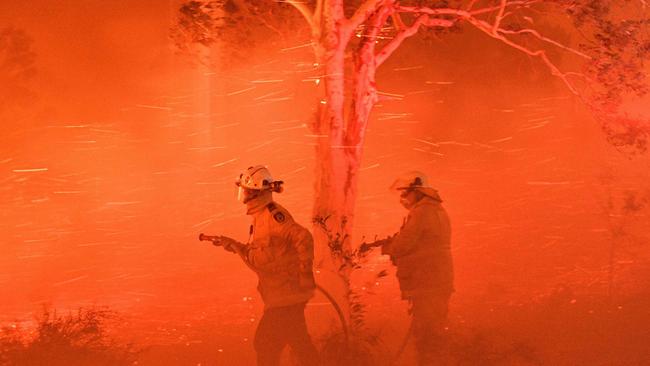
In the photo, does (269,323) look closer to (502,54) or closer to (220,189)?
(220,189)

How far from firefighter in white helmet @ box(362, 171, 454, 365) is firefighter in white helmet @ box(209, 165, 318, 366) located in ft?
3.09

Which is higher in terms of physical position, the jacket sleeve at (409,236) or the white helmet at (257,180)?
the white helmet at (257,180)

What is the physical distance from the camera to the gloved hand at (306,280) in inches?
223

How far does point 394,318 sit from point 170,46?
460 centimetres

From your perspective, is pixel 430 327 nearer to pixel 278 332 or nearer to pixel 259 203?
pixel 278 332

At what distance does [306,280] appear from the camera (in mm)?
5688

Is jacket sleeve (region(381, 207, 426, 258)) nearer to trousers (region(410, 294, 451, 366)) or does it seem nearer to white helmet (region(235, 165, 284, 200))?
trousers (region(410, 294, 451, 366))

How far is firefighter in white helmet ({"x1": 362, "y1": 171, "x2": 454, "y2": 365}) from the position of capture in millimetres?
6238

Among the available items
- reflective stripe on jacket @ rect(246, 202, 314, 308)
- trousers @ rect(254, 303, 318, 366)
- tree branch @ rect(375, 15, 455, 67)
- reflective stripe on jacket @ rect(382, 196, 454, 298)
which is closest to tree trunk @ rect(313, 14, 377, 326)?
tree branch @ rect(375, 15, 455, 67)

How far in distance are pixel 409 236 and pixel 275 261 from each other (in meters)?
1.20

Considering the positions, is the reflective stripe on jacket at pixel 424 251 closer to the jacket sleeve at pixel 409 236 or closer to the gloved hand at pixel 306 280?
the jacket sleeve at pixel 409 236

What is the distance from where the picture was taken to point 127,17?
388 inches

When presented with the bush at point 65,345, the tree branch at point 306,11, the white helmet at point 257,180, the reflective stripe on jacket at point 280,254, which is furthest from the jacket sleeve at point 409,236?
the bush at point 65,345

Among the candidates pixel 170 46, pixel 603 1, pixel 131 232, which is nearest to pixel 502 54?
pixel 603 1
